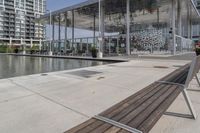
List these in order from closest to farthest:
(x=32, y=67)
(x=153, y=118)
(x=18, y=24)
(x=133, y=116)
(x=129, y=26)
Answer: (x=153, y=118) < (x=133, y=116) < (x=32, y=67) < (x=129, y=26) < (x=18, y=24)

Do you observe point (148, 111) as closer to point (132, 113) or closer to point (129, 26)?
point (132, 113)

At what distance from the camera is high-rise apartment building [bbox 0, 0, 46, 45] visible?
101 meters

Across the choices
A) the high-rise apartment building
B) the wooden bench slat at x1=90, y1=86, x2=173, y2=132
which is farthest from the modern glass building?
the high-rise apartment building

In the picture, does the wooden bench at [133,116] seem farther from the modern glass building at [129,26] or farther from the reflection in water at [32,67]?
the modern glass building at [129,26]

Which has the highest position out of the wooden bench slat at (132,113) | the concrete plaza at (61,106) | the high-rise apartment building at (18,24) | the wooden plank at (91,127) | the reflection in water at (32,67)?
the high-rise apartment building at (18,24)

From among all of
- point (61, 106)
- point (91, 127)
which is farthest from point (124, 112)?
point (61, 106)

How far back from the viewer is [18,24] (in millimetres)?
A: 106812

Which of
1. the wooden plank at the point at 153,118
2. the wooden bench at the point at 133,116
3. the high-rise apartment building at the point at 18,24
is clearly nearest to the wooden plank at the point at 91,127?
the wooden bench at the point at 133,116

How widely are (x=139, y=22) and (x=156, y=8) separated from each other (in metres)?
10.2

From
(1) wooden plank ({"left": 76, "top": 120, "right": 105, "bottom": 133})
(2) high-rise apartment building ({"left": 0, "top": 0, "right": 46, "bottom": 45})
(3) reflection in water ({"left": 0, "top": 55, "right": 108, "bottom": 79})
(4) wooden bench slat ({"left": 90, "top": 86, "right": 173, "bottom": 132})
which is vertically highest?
(2) high-rise apartment building ({"left": 0, "top": 0, "right": 46, "bottom": 45})

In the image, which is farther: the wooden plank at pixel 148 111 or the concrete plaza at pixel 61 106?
the concrete plaza at pixel 61 106

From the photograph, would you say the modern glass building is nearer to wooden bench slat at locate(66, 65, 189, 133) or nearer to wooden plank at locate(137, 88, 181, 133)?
wooden bench slat at locate(66, 65, 189, 133)

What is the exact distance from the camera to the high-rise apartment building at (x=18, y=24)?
101 m

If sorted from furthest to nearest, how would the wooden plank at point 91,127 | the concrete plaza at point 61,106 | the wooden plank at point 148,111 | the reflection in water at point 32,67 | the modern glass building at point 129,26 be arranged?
the modern glass building at point 129,26 < the reflection in water at point 32,67 < the concrete plaza at point 61,106 < the wooden plank at point 148,111 < the wooden plank at point 91,127
